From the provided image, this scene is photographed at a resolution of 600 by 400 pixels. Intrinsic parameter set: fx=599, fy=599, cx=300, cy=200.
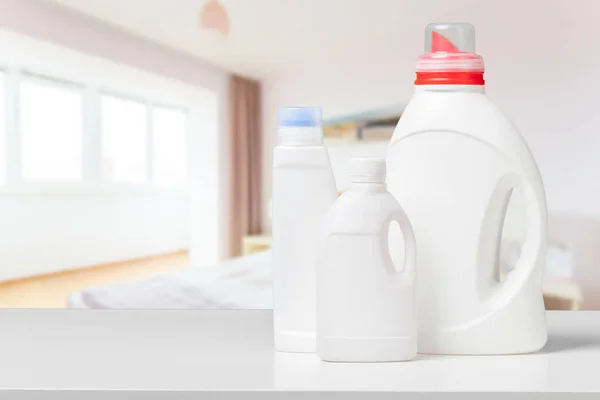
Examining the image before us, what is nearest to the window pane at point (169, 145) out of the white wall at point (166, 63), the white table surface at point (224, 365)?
the white wall at point (166, 63)

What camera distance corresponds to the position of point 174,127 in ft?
12.7

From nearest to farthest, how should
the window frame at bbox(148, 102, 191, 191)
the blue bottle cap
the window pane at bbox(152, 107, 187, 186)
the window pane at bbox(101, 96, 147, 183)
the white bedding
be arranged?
the blue bottle cap < the white bedding < the window frame at bbox(148, 102, 191, 191) < the window pane at bbox(152, 107, 187, 186) < the window pane at bbox(101, 96, 147, 183)

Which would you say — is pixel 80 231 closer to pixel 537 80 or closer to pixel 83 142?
pixel 83 142

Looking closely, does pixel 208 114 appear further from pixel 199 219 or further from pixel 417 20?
pixel 417 20

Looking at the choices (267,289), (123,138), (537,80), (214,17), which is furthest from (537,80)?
(123,138)

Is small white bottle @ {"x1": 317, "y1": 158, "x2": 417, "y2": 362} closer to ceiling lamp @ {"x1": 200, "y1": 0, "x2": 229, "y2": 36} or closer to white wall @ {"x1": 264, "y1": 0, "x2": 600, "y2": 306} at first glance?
white wall @ {"x1": 264, "y1": 0, "x2": 600, "y2": 306}

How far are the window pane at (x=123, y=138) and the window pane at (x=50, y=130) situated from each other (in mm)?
174

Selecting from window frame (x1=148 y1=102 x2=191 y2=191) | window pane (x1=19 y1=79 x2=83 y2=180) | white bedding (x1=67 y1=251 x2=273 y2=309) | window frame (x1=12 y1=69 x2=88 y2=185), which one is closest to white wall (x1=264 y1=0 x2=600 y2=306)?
white bedding (x1=67 y1=251 x2=273 y2=309)

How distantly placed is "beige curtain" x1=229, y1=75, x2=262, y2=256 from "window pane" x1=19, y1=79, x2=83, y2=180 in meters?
1.74

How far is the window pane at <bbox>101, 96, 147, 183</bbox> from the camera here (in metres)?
3.89

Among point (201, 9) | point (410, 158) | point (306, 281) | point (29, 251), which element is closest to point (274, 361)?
point (306, 281)

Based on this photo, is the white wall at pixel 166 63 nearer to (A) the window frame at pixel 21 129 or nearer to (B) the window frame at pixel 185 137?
(B) the window frame at pixel 185 137

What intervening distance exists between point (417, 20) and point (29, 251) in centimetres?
266

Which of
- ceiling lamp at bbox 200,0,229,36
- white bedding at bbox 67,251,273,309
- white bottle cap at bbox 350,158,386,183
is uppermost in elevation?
ceiling lamp at bbox 200,0,229,36
